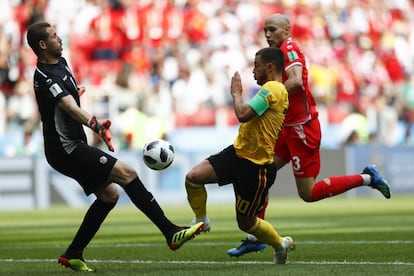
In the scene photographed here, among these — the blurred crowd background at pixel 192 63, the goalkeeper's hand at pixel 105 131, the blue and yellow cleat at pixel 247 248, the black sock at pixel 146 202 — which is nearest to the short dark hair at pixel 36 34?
the goalkeeper's hand at pixel 105 131

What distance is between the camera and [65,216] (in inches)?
693

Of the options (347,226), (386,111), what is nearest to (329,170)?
(386,111)

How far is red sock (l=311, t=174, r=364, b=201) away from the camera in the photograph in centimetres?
971

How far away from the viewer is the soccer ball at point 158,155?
857 cm

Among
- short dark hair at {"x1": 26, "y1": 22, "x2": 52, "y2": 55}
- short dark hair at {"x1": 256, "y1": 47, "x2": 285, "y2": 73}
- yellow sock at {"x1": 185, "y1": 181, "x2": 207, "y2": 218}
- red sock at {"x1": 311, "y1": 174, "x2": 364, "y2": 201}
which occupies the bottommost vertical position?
red sock at {"x1": 311, "y1": 174, "x2": 364, "y2": 201}

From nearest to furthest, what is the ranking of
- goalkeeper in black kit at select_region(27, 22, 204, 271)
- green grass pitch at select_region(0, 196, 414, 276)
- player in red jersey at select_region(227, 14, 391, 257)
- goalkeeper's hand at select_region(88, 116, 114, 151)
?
goalkeeper's hand at select_region(88, 116, 114, 151)
green grass pitch at select_region(0, 196, 414, 276)
goalkeeper in black kit at select_region(27, 22, 204, 271)
player in red jersey at select_region(227, 14, 391, 257)

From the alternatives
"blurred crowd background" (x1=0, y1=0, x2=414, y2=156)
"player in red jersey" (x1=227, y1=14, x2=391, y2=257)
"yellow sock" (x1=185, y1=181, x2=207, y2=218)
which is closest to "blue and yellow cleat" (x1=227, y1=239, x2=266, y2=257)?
"player in red jersey" (x1=227, y1=14, x2=391, y2=257)

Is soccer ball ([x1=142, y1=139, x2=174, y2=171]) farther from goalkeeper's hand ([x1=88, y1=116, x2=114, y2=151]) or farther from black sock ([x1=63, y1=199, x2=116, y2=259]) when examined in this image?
goalkeeper's hand ([x1=88, y1=116, x2=114, y2=151])

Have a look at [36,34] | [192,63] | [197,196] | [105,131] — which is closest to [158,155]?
[197,196]

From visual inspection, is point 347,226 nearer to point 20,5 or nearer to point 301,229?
point 301,229

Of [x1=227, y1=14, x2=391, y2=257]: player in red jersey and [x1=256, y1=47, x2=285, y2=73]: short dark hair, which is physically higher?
[x1=256, y1=47, x2=285, y2=73]: short dark hair

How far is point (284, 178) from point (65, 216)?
6.02 metres

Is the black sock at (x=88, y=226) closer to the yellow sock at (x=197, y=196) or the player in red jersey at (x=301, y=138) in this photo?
the yellow sock at (x=197, y=196)

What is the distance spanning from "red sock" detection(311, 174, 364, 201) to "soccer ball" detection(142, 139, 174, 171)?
1.68m
